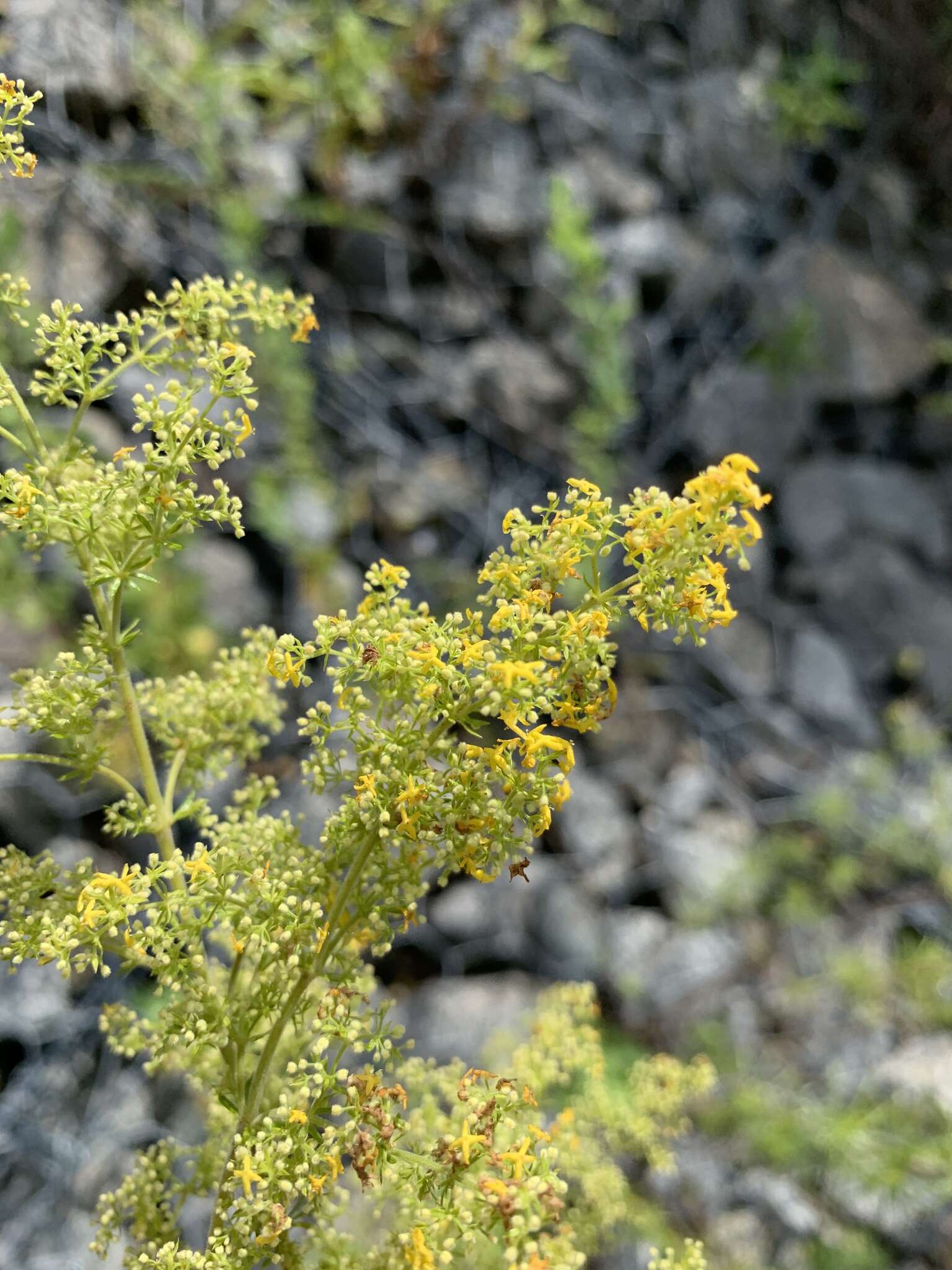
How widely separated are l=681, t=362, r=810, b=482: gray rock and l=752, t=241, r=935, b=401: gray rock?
0.40 feet

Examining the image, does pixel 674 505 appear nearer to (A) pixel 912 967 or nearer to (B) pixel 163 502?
(B) pixel 163 502

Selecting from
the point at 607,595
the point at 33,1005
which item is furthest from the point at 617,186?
the point at 607,595

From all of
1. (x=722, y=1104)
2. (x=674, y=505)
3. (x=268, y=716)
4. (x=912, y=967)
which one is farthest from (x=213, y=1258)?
(x=912, y=967)

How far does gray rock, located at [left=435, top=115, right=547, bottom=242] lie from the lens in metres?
2.81

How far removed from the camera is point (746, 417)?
10.2 feet

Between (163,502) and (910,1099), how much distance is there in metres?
2.16

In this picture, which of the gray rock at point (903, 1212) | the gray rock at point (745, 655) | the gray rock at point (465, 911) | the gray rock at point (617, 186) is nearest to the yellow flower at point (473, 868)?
the gray rock at point (465, 911)

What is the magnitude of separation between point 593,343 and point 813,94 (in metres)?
1.38

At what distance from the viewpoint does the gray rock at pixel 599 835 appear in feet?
7.98

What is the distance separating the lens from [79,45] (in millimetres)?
2104

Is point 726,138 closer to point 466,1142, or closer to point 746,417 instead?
point 746,417

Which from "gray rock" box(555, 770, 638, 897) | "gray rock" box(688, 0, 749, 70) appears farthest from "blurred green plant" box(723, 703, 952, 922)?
"gray rock" box(688, 0, 749, 70)

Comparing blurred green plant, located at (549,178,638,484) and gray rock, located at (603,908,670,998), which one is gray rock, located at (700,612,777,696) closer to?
blurred green plant, located at (549,178,638,484)

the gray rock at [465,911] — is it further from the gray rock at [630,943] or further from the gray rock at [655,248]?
the gray rock at [655,248]
